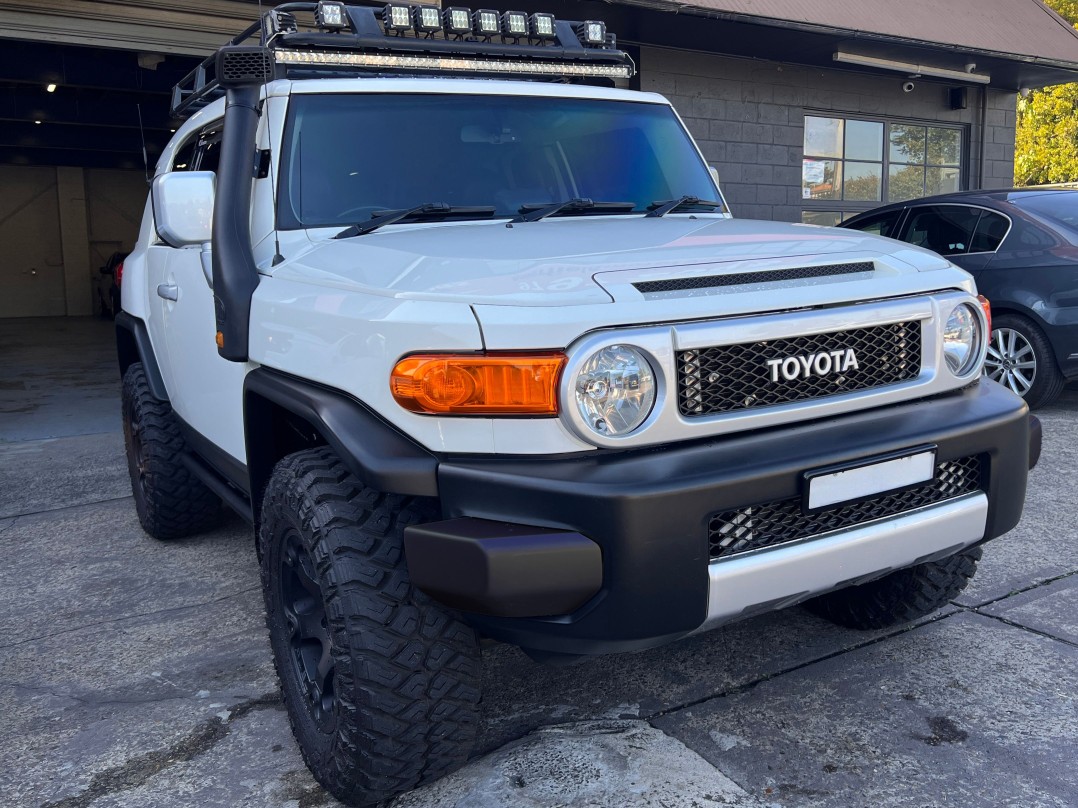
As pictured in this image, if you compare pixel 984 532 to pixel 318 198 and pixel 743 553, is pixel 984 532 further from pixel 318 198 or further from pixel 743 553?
pixel 318 198

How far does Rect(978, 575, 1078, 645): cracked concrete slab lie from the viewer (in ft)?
10.6

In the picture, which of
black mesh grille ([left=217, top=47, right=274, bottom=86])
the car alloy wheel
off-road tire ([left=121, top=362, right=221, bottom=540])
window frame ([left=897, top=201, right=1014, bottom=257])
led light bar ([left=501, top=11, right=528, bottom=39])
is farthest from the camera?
window frame ([left=897, top=201, right=1014, bottom=257])

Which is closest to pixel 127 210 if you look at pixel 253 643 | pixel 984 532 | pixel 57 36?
pixel 57 36

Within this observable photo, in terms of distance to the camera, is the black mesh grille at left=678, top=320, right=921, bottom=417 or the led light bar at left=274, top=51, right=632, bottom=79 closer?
the black mesh grille at left=678, top=320, right=921, bottom=417

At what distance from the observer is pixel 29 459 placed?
6.54m

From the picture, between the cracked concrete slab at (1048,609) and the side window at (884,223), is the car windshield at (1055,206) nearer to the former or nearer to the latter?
the side window at (884,223)

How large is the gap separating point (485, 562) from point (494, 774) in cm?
84

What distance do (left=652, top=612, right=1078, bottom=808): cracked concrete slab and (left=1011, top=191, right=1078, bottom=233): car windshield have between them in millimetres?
4185

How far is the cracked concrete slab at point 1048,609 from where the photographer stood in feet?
10.6

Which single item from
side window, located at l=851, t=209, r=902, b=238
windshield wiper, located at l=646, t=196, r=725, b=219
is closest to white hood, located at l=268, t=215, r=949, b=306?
windshield wiper, located at l=646, t=196, r=725, b=219

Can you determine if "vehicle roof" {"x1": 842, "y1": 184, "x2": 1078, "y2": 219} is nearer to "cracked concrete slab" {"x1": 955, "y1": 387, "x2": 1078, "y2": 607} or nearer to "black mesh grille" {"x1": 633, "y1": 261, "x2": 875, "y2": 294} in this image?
"cracked concrete slab" {"x1": 955, "y1": 387, "x2": 1078, "y2": 607}

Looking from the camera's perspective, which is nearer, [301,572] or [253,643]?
[301,572]

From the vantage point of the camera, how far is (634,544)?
6.37 feet

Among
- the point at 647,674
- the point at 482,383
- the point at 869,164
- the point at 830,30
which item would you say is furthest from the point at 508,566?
the point at 869,164
